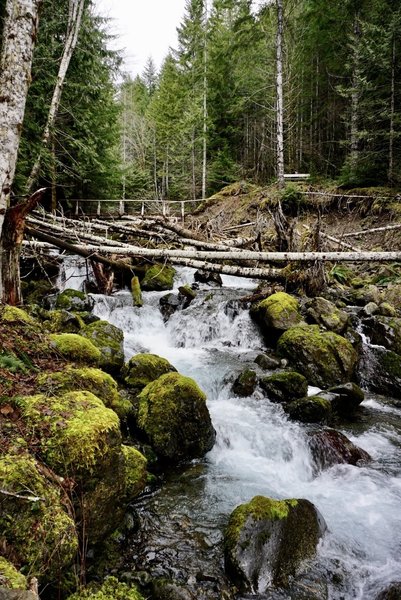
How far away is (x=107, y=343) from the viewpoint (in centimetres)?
687

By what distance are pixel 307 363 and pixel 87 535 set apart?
585cm

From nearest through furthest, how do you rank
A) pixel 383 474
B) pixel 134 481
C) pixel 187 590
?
pixel 187 590, pixel 134 481, pixel 383 474

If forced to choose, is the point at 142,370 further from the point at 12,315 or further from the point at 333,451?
the point at 333,451

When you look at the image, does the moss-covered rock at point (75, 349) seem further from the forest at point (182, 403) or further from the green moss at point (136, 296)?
the green moss at point (136, 296)

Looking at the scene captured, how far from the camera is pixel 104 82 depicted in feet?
60.5

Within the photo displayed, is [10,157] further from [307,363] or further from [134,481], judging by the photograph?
[307,363]

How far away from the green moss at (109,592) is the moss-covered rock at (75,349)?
2.66 m

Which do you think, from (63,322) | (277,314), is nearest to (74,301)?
(63,322)

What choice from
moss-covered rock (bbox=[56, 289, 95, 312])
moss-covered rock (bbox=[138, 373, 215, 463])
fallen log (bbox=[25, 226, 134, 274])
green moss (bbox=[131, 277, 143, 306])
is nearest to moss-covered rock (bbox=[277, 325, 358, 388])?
moss-covered rock (bbox=[138, 373, 215, 463])

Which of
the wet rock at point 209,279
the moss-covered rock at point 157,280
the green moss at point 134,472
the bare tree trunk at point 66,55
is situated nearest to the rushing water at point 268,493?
the green moss at point 134,472

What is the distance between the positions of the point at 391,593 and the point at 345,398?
380cm

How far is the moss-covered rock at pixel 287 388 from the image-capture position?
270 inches

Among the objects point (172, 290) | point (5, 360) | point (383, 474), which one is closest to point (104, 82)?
point (172, 290)

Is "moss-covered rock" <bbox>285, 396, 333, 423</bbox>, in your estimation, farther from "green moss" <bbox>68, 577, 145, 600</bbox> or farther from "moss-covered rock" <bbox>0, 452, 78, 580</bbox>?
"moss-covered rock" <bbox>0, 452, 78, 580</bbox>
